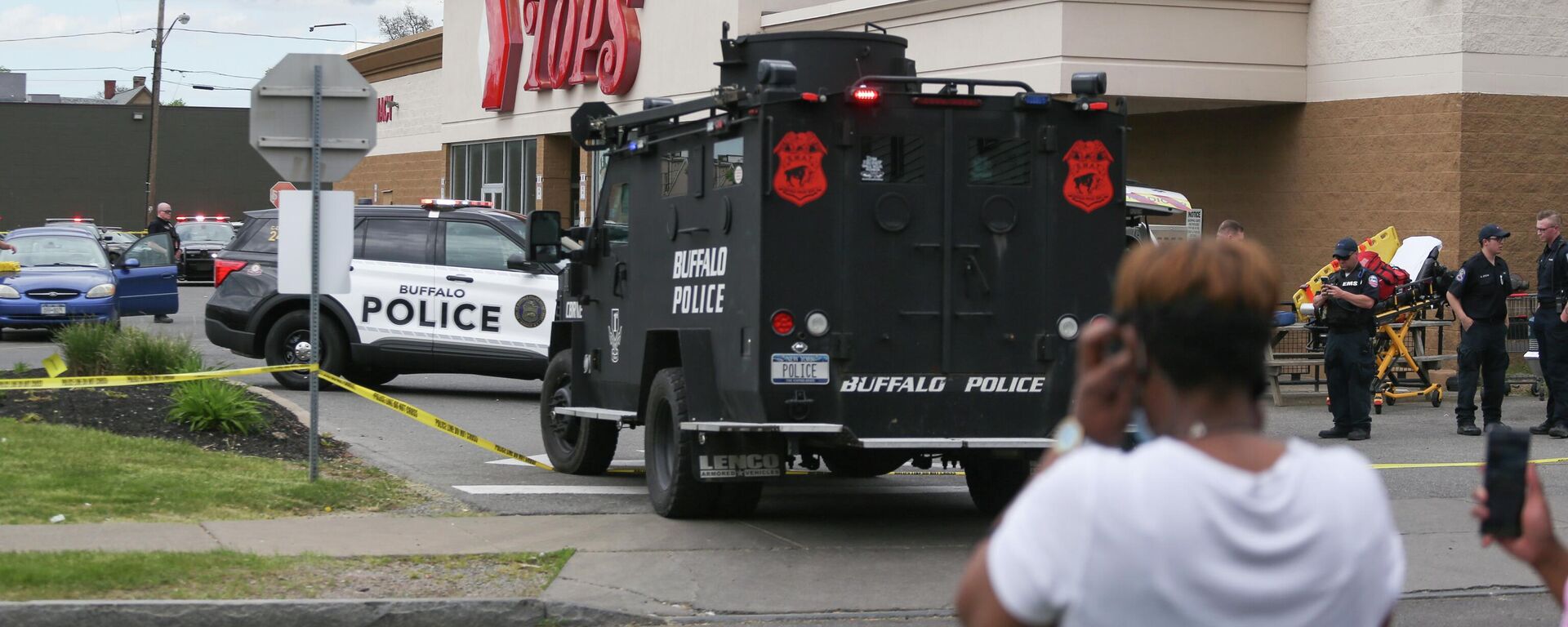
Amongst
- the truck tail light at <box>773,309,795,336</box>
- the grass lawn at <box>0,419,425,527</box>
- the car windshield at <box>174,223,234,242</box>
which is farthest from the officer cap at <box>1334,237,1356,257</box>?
the car windshield at <box>174,223,234,242</box>

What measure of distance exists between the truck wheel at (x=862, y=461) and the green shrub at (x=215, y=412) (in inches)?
170

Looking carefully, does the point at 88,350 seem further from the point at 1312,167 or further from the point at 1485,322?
the point at 1312,167

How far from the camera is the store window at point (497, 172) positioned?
1453 inches

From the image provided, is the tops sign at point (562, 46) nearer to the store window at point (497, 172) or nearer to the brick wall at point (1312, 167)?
the store window at point (497, 172)

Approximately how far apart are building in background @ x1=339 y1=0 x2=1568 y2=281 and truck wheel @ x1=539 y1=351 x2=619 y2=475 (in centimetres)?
1099

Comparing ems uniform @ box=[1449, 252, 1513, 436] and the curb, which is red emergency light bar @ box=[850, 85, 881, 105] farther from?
ems uniform @ box=[1449, 252, 1513, 436]

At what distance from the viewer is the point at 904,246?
29.0 feet

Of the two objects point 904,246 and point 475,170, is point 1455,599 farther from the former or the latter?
point 475,170

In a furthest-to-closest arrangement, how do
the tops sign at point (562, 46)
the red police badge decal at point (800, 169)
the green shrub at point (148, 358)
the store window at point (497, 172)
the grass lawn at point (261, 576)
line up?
1. the store window at point (497, 172)
2. the tops sign at point (562, 46)
3. the green shrub at point (148, 358)
4. the red police badge decal at point (800, 169)
5. the grass lawn at point (261, 576)

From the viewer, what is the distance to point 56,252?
24328 mm

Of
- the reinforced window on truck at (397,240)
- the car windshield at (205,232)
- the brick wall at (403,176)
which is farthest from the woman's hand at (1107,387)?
the car windshield at (205,232)

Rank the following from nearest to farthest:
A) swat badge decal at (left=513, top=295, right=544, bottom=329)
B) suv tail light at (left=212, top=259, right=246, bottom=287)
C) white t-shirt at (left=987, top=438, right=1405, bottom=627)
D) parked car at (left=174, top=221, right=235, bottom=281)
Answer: white t-shirt at (left=987, top=438, right=1405, bottom=627) < swat badge decal at (left=513, top=295, right=544, bottom=329) < suv tail light at (left=212, top=259, right=246, bottom=287) < parked car at (left=174, top=221, right=235, bottom=281)

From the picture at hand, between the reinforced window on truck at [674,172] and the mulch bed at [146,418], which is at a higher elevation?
the reinforced window on truck at [674,172]

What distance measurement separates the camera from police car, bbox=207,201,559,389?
53.8 feet
